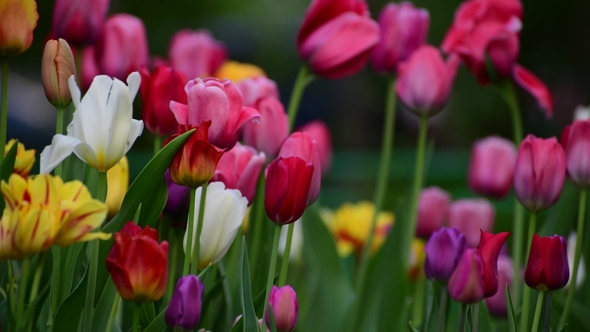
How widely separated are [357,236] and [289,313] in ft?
3.43

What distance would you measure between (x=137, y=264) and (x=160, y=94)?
0.29 metres

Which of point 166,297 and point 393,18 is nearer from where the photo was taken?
point 166,297

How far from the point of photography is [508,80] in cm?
111

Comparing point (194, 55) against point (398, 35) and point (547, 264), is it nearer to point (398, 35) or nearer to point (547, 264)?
point (398, 35)

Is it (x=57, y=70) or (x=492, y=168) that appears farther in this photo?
(x=492, y=168)

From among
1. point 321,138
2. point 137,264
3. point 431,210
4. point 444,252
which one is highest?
point 137,264

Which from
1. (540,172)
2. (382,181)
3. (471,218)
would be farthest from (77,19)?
(471,218)

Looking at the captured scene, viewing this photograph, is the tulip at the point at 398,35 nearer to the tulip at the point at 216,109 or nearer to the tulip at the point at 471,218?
the tulip at the point at 471,218

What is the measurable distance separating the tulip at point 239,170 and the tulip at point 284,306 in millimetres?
186

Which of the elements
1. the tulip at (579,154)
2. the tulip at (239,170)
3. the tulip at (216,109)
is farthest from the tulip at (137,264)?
the tulip at (579,154)

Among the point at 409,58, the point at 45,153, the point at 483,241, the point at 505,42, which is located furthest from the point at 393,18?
the point at 45,153

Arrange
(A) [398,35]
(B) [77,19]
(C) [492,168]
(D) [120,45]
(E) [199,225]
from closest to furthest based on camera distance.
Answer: (E) [199,225] → (B) [77,19] → (D) [120,45] → (A) [398,35] → (C) [492,168]

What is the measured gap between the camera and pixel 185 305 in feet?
2.05

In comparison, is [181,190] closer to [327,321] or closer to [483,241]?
[483,241]
